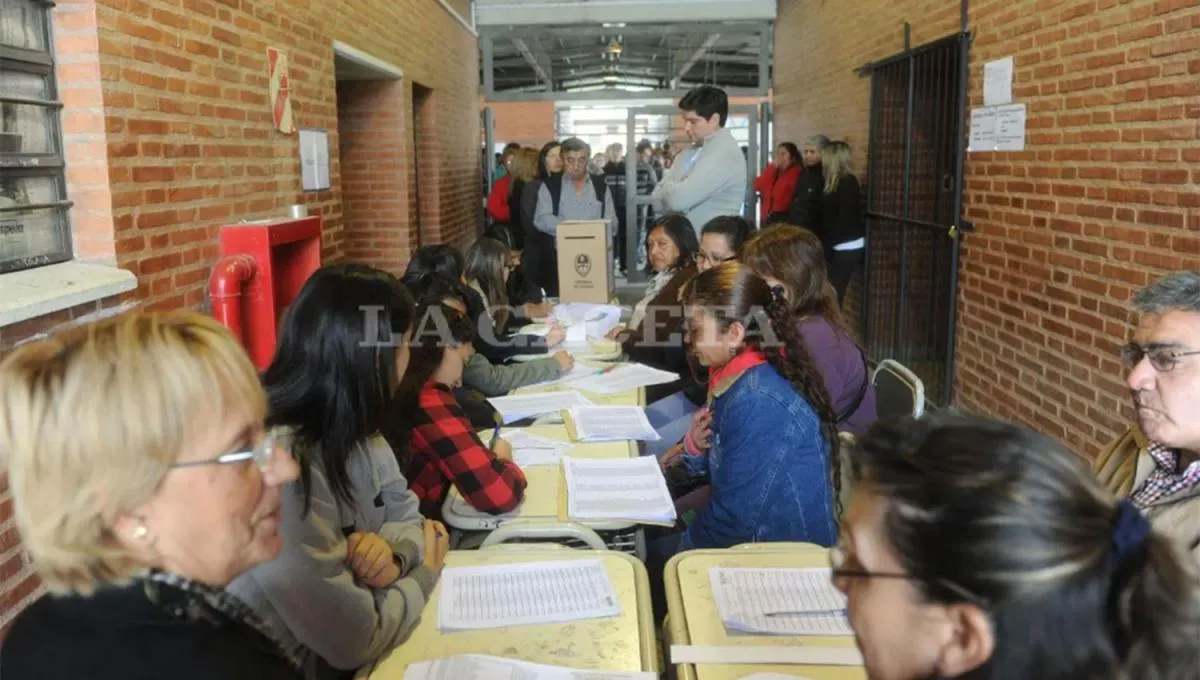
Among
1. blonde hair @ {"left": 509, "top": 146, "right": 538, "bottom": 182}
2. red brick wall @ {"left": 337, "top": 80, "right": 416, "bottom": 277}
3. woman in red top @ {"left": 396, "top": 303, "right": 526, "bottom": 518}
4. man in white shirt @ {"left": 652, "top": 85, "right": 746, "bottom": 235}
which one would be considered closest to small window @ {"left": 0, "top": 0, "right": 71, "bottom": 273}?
woman in red top @ {"left": 396, "top": 303, "right": 526, "bottom": 518}

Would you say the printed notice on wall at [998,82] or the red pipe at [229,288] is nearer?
the red pipe at [229,288]

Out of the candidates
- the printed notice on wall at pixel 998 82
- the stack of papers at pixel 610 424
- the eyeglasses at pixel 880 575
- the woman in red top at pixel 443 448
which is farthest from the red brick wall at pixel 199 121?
the printed notice on wall at pixel 998 82

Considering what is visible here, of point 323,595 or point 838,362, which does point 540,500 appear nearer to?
point 323,595

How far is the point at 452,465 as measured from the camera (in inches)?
92.3

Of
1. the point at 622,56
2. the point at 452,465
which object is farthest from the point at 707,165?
the point at 622,56

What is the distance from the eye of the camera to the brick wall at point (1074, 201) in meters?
3.15

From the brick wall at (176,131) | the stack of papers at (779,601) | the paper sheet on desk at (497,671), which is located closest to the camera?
the paper sheet on desk at (497,671)

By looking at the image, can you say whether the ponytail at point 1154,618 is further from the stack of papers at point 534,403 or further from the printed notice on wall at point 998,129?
the printed notice on wall at point 998,129

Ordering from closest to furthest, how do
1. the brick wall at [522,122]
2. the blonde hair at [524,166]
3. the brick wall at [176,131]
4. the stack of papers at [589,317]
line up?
the brick wall at [176,131] < the stack of papers at [589,317] < the blonde hair at [524,166] < the brick wall at [522,122]

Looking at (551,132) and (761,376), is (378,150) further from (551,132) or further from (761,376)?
(551,132)

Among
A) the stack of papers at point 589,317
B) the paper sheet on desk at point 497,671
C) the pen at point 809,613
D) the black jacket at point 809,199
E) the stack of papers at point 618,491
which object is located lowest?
the paper sheet on desk at point 497,671

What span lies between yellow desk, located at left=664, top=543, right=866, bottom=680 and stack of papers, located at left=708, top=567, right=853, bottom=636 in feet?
0.05

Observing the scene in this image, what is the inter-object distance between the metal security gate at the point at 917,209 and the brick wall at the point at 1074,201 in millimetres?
151

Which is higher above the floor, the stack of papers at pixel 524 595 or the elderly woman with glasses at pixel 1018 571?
the elderly woman with glasses at pixel 1018 571
